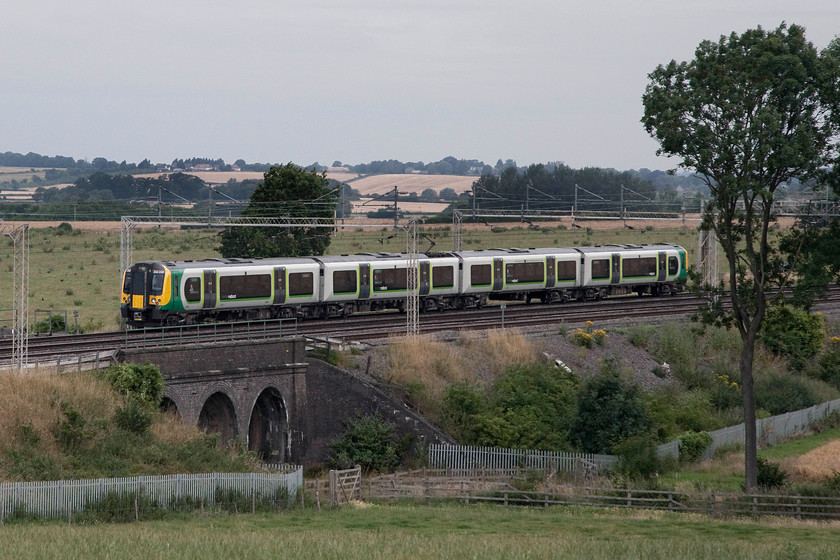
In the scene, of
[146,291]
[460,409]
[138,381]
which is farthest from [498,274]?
[138,381]

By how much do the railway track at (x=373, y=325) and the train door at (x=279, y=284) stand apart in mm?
1034

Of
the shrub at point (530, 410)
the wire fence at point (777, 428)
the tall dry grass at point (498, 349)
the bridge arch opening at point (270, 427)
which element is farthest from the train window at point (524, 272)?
the bridge arch opening at point (270, 427)

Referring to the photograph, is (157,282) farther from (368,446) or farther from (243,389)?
(368,446)

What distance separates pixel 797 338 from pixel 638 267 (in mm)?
11737

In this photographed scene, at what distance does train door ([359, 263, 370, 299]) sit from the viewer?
5275cm

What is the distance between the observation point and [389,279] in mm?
→ 53781

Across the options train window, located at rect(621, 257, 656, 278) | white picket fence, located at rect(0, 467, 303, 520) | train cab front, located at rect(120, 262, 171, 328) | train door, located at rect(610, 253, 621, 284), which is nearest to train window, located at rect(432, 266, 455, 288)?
train door, located at rect(610, 253, 621, 284)

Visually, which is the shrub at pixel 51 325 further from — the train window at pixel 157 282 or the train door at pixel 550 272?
the train door at pixel 550 272

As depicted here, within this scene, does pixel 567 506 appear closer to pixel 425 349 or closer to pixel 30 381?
pixel 425 349

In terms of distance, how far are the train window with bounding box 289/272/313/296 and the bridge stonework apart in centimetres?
963

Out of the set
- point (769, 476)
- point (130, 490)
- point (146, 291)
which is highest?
point (146, 291)

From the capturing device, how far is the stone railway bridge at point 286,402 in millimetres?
38469

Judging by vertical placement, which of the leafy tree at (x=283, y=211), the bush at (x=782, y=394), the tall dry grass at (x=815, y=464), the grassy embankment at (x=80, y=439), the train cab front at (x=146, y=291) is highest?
the leafy tree at (x=283, y=211)

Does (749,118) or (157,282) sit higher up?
(749,118)
